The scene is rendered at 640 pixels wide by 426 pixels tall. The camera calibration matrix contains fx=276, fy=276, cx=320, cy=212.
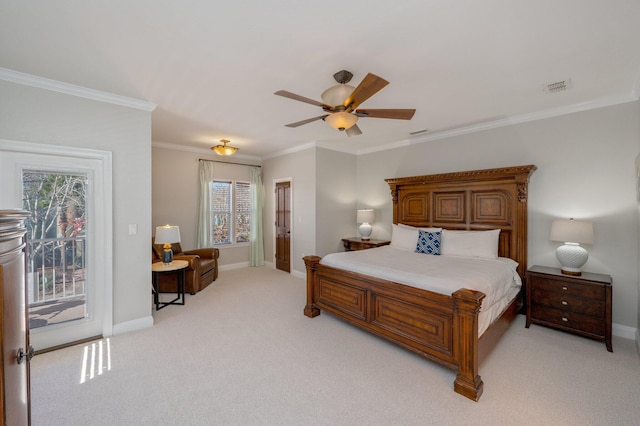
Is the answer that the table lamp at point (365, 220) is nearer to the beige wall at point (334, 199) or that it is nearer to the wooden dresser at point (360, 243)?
the wooden dresser at point (360, 243)

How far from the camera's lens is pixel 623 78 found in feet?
9.05

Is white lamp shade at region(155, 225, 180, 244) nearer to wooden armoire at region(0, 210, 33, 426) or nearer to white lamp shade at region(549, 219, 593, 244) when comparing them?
wooden armoire at region(0, 210, 33, 426)

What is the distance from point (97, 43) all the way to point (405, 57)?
8.23 feet

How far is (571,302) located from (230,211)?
6010 millimetres

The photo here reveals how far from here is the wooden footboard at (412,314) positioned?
2.19 metres

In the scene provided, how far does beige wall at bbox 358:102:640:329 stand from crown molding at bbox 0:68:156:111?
15.5 feet

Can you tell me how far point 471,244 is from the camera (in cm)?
386

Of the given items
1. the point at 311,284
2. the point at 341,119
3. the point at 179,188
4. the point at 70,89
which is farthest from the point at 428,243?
the point at 179,188

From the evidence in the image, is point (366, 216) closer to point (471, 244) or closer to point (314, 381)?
point (471, 244)

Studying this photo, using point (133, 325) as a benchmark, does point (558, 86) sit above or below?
above

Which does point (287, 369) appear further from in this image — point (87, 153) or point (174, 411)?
point (87, 153)

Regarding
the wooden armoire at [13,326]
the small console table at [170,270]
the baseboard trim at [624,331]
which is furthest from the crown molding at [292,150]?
the baseboard trim at [624,331]

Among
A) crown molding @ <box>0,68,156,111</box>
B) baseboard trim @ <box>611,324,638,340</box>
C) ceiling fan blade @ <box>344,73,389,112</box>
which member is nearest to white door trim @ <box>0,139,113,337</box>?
crown molding @ <box>0,68,156,111</box>

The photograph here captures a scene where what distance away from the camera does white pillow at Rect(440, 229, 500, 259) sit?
12.3 feet
